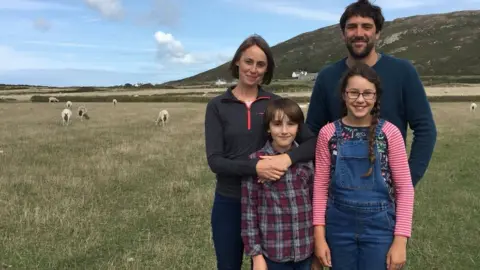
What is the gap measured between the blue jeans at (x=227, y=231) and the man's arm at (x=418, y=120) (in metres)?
1.58

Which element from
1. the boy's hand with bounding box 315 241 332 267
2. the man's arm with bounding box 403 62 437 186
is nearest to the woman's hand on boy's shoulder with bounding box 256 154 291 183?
the boy's hand with bounding box 315 241 332 267

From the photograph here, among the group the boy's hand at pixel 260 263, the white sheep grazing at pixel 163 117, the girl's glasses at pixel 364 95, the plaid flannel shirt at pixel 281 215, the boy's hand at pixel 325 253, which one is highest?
the girl's glasses at pixel 364 95

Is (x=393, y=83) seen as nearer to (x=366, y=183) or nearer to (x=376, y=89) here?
(x=376, y=89)

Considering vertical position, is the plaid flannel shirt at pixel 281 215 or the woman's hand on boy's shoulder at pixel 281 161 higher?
the woman's hand on boy's shoulder at pixel 281 161

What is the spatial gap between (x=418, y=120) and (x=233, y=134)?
5.20 ft

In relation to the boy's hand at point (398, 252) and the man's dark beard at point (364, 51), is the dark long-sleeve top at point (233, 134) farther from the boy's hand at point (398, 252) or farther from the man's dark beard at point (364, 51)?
the boy's hand at point (398, 252)

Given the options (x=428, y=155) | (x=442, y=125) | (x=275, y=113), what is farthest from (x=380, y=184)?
(x=442, y=125)

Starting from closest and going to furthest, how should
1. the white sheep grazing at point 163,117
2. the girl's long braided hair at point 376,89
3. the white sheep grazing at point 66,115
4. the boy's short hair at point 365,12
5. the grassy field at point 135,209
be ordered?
the girl's long braided hair at point 376,89 < the boy's short hair at point 365,12 < the grassy field at point 135,209 < the white sheep grazing at point 66,115 < the white sheep grazing at point 163,117

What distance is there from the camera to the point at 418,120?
13.0 ft

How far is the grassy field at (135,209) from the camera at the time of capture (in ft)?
23.4

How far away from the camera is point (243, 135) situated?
4043mm

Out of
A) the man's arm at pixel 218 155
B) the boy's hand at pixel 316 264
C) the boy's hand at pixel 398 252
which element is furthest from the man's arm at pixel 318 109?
the boy's hand at pixel 398 252

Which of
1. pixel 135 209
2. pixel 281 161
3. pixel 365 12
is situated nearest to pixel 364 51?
pixel 365 12

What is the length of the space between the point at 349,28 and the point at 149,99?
62918 mm
